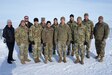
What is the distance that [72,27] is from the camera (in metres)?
12.6

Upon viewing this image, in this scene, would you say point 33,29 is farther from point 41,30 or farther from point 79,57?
point 79,57

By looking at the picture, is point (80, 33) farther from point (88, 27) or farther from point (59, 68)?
point (59, 68)

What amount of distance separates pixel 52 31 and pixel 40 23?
1283 millimetres

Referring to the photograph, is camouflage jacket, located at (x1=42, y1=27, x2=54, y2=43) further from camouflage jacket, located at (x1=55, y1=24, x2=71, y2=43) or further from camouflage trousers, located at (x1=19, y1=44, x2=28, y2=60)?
camouflage trousers, located at (x1=19, y1=44, x2=28, y2=60)

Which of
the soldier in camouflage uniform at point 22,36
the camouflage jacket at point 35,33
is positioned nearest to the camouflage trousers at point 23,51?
the soldier in camouflage uniform at point 22,36

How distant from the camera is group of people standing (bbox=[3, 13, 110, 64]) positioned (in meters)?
11.8

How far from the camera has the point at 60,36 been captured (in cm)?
1191

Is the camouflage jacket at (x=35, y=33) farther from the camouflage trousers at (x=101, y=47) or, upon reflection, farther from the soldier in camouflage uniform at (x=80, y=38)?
the camouflage trousers at (x=101, y=47)

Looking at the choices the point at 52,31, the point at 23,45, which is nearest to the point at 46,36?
the point at 52,31

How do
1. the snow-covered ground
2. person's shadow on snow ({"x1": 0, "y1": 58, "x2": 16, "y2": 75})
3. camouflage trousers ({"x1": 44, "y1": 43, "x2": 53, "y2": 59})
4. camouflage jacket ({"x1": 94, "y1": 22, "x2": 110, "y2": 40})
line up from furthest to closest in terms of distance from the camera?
camouflage trousers ({"x1": 44, "y1": 43, "x2": 53, "y2": 59}), camouflage jacket ({"x1": 94, "y1": 22, "x2": 110, "y2": 40}), person's shadow on snow ({"x1": 0, "y1": 58, "x2": 16, "y2": 75}), the snow-covered ground

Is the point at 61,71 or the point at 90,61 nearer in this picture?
the point at 61,71

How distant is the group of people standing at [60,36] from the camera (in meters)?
11.8

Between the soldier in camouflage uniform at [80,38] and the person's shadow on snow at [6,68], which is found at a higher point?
the soldier in camouflage uniform at [80,38]

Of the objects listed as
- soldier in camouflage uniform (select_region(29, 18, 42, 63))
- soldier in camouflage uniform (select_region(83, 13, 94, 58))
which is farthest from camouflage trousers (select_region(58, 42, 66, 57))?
soldier in camouflage uniform (select_region(83, 13, 94, 58))
